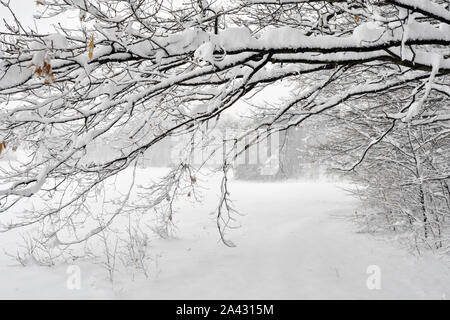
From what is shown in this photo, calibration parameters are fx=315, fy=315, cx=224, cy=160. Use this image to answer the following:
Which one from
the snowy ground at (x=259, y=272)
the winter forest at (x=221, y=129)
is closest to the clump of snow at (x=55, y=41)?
the winter forest at (x=221, y=129)

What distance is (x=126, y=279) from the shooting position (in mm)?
4785

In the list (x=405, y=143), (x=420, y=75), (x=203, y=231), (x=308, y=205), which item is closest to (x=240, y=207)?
(x=308, y=205)

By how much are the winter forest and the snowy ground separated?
0.12 feet

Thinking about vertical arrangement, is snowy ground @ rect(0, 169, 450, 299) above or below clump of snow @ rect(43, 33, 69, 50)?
below

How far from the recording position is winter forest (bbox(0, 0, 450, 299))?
221 centimetres

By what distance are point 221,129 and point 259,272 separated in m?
2.36

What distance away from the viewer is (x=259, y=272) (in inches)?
198

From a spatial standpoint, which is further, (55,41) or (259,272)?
(259,272)

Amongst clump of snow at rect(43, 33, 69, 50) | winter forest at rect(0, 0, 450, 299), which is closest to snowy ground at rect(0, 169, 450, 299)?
winter forest at rect(0, 0, 450, 299)

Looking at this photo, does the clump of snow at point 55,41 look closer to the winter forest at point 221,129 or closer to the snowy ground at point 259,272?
the winter forest at point 221,129

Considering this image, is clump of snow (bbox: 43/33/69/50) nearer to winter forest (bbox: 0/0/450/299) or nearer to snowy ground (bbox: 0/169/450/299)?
winter forest (bbox: 0/0/450/299)

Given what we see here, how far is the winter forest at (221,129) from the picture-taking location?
221 centimetres

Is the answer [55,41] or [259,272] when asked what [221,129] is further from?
[55,41]

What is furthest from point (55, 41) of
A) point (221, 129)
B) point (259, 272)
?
point (259, 272)
